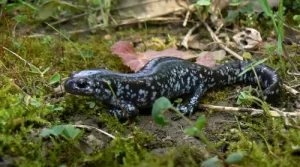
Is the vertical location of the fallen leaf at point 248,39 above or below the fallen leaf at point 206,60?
above

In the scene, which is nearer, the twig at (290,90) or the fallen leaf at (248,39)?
the twig at (290,90)

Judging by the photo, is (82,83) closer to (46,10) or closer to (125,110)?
(125,110)

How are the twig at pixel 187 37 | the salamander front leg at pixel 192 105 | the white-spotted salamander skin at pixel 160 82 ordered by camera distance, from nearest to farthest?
the white-spotted salamander skin at pixel 160 82, the salamander front leg at pixel 192 105, the twig at pixel 187 37

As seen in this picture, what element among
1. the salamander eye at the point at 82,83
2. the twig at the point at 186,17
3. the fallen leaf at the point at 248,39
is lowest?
the salamander eye at the point at 82,83

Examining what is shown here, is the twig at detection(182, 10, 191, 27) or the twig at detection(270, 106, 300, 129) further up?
the twig at detection(182, 10, 191, 27)

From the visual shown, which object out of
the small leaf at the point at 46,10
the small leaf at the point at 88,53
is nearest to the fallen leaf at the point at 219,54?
the small leaf at the point at 88,53

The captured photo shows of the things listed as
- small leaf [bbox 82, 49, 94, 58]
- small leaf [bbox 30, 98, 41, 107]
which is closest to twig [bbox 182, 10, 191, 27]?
small leaf [bbox 82, 49, 94, 58]

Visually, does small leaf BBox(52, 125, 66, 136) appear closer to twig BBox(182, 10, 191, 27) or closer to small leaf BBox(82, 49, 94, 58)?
small leaf BBox(82, 49, 94, 58)

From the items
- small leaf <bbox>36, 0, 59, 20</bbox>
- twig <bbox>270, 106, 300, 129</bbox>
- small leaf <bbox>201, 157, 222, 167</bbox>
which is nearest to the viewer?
small leaf <bbox>201, 157, 222, 167</bbox>

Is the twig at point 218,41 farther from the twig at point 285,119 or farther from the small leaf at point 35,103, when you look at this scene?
the small leaf at point 35,103

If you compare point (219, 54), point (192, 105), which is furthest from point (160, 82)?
point (219, 54)
